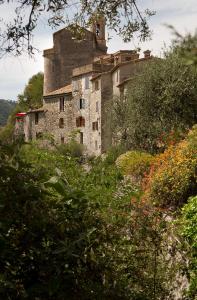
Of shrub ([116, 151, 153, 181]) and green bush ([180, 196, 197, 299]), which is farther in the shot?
shrub ([116, 151, 153, 181])

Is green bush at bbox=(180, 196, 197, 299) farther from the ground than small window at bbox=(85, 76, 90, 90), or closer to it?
closer to it

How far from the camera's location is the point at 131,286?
5461mm

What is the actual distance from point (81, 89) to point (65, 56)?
8701 mm

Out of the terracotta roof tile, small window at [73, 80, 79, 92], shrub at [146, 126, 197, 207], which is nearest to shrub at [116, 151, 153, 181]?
shrub at [146, 126, 197, 207]

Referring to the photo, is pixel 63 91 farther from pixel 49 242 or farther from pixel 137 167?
pixel 49 242

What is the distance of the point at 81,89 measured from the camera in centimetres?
5856

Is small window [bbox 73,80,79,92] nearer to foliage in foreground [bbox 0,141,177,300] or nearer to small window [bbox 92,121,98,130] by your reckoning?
small window [bbox 92,121,98,130]

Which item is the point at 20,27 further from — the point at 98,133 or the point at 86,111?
the point at 86,111

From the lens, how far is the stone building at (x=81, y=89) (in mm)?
51250

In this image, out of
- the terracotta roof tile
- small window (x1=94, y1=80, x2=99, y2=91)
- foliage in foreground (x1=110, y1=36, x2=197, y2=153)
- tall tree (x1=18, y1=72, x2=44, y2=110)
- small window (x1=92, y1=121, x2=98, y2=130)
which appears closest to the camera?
foliage in foreground (x1=110, y1=36, x2=197, y2=153)

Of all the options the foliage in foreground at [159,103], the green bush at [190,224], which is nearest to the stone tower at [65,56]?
the foliage in foreground at [159,103]

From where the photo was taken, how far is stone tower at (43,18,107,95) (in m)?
65.1

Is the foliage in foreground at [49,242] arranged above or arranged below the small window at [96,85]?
below

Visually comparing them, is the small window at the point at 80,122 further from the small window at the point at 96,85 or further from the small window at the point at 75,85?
the small window at the point at 96,85
